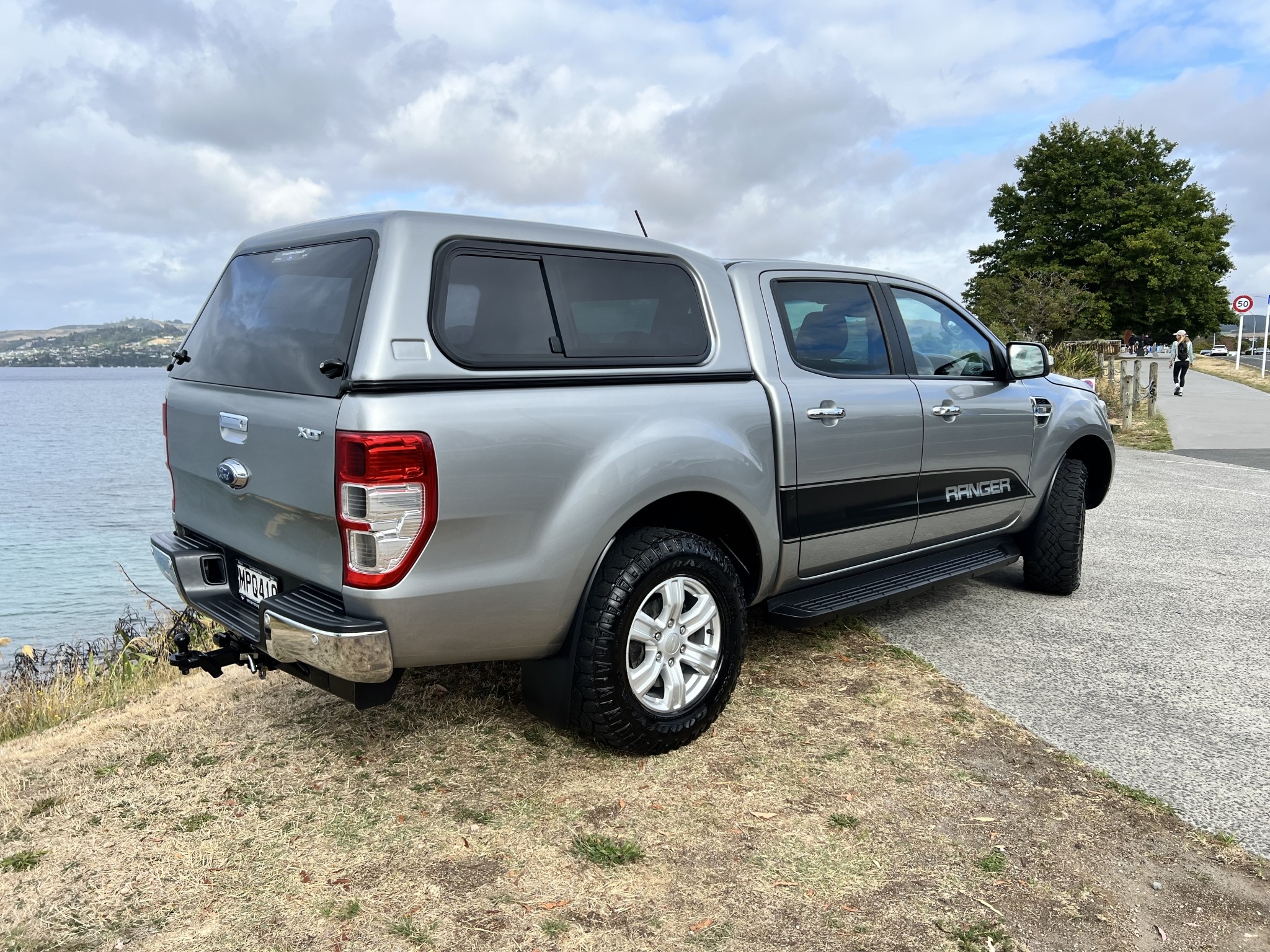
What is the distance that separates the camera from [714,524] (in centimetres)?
391

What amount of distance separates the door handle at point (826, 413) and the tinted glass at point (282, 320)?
1938 mm

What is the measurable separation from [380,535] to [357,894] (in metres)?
1.03

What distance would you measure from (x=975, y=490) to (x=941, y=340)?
2.67ft

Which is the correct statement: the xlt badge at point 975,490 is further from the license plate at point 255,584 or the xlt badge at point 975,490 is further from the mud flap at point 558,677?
the license plate at point 255,584

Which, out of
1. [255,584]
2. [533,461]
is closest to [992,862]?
[533,461]

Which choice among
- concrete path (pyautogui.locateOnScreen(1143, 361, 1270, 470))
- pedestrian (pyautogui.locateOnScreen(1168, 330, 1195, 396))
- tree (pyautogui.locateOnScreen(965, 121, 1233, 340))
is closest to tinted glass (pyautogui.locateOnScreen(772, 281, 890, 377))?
concrete path (pyautogui.locateOnScreen(1143, 361, 1270, 470))

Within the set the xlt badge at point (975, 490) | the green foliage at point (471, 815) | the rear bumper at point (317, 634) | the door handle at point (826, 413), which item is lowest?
the green foliage at point (471, 815)

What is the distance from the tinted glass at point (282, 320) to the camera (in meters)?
3.08

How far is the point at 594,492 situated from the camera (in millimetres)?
3225

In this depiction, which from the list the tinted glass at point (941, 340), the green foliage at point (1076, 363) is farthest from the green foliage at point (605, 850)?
the green foliage at point (1076, 363)

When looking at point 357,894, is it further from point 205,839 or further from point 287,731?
point 287,731

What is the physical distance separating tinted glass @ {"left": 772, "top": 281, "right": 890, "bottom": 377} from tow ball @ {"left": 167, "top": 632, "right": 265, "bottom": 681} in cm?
246

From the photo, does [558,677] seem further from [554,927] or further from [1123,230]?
[1123,230]

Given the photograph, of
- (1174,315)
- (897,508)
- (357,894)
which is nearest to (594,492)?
(357,894)
